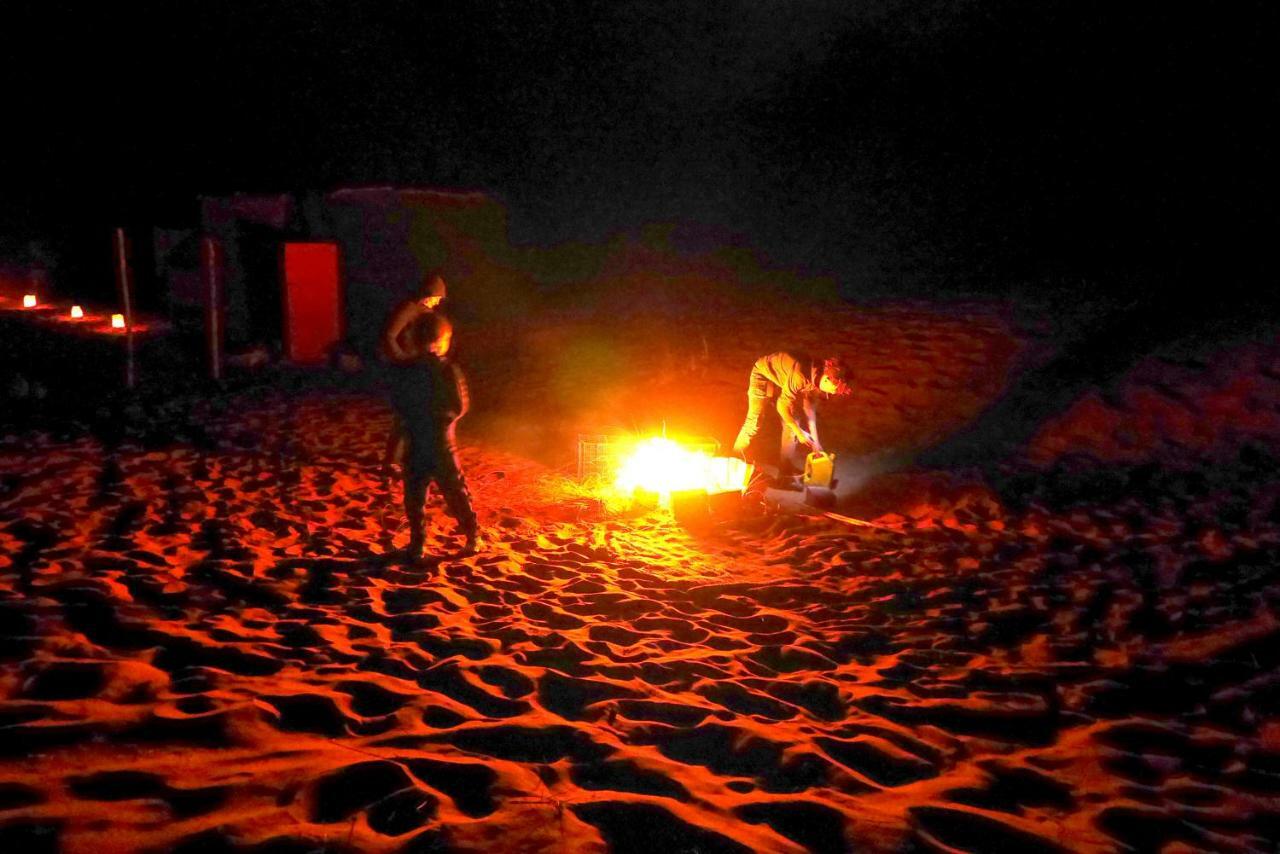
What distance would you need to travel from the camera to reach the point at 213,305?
10.7m

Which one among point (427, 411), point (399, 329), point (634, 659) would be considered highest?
point (399, 329)

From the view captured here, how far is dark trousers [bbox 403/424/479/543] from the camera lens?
16.5 feet

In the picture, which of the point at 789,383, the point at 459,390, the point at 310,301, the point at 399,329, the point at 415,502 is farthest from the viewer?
the point at 310,301

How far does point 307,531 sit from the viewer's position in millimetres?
5672

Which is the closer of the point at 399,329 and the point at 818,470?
the point at 399,329

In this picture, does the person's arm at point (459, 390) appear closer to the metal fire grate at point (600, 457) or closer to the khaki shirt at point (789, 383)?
the metal fire grate at point (600, 457)

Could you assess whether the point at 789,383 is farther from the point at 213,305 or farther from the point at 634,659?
the point at 213,305

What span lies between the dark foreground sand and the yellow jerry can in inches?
13.8

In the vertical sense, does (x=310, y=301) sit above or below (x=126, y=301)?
above

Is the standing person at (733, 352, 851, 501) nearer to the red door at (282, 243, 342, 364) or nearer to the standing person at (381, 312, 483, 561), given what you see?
the standing person at (381, 312, 483, 561)

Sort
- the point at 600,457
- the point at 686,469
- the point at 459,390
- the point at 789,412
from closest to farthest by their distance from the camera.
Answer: the point at 459,390 → the point at 686,469 → the point at 789,412 → the point at 600,457

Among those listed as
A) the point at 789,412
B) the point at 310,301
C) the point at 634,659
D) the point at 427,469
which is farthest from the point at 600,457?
the point at 310,301

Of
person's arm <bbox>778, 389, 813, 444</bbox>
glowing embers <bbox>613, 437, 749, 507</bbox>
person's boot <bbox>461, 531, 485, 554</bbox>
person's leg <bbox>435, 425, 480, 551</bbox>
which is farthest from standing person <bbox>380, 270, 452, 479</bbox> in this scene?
person's arm <bbox>778, 389, 813, 444</bbox>

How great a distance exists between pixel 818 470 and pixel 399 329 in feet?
13.0
